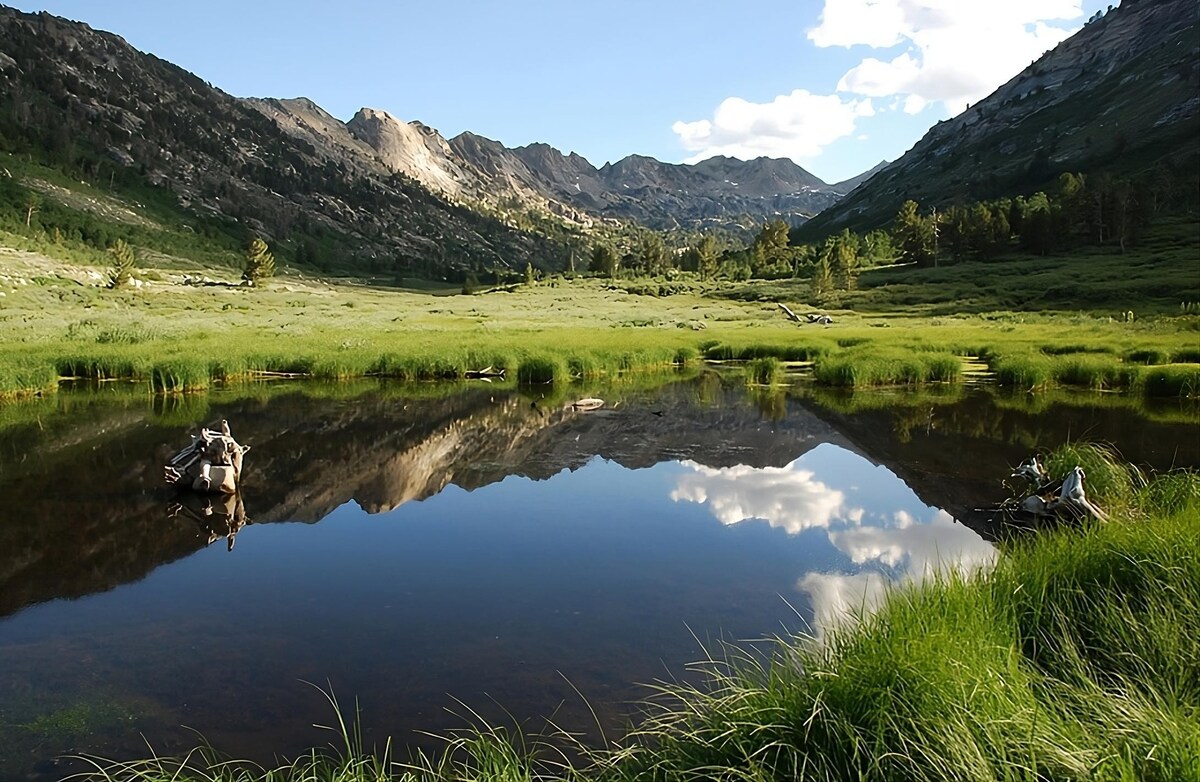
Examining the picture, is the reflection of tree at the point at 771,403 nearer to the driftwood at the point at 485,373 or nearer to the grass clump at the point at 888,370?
the grass clump at the point at 888,370

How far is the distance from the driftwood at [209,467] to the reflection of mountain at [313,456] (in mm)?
469

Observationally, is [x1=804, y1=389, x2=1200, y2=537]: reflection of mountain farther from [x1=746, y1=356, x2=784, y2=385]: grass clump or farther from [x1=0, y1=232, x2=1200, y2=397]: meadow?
[x1=746, y1=356, x2=784, y2=385]: grass clump

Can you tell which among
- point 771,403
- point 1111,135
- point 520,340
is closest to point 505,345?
point 520,340

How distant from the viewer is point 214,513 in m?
14.6

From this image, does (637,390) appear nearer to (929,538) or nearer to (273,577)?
(929,538)

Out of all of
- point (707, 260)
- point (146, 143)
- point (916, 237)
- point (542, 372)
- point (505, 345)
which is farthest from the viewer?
point (146, 143)

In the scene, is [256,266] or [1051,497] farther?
[256,266]

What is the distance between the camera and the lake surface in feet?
25.1

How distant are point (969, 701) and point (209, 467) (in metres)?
15.0

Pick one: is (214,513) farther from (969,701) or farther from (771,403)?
(771,403)

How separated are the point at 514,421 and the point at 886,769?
2037 centimetres

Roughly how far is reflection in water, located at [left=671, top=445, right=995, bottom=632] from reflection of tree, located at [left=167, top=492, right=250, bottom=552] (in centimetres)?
869

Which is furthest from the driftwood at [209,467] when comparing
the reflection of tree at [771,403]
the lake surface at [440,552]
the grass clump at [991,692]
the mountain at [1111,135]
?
the mountain at [1111,135]

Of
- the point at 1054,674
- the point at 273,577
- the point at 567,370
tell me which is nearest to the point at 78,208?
the point at 567,370
